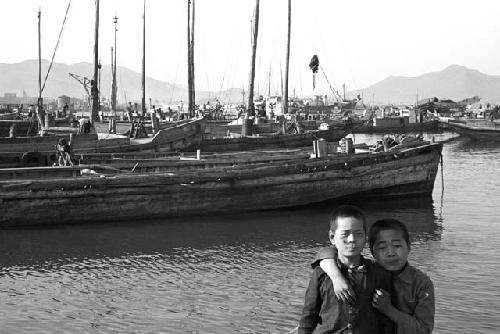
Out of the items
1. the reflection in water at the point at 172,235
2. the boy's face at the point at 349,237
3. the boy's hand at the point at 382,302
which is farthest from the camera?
the reflection in water at the point at 172,235

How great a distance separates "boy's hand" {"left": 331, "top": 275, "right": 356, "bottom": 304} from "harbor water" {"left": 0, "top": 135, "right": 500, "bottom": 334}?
16.1 feet

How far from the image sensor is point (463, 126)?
51.8 metres

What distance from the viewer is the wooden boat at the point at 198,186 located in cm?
1450

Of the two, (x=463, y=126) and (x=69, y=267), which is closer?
(x=69, y=267)

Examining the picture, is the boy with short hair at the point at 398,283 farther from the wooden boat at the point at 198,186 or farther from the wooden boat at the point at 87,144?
the wooden boat at the point at 87,144

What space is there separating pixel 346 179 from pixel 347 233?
14.2 m

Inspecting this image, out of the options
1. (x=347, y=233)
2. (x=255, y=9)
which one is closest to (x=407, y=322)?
(x=347, y=233)

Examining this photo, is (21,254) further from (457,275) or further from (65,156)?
(457,275)

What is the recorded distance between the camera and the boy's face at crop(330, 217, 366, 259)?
3.88 m

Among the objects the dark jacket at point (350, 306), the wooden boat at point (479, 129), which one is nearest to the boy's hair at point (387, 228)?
the dark jacket at point (350, 306)

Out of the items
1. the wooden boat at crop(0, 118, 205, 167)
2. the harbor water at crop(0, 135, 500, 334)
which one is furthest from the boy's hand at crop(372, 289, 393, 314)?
the wooden boat at crop(0, 118, 205, 167)

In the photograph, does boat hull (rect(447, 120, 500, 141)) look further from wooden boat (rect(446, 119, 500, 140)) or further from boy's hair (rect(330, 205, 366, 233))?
boy's hair (rect(330, 205, 366, 233))

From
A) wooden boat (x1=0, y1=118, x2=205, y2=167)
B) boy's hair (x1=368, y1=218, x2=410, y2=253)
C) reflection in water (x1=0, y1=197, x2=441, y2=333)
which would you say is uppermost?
wooden boat (x1=0, y1=118, x2=205, y2=167)

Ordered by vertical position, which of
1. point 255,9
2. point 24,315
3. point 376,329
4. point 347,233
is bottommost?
point 24,315
